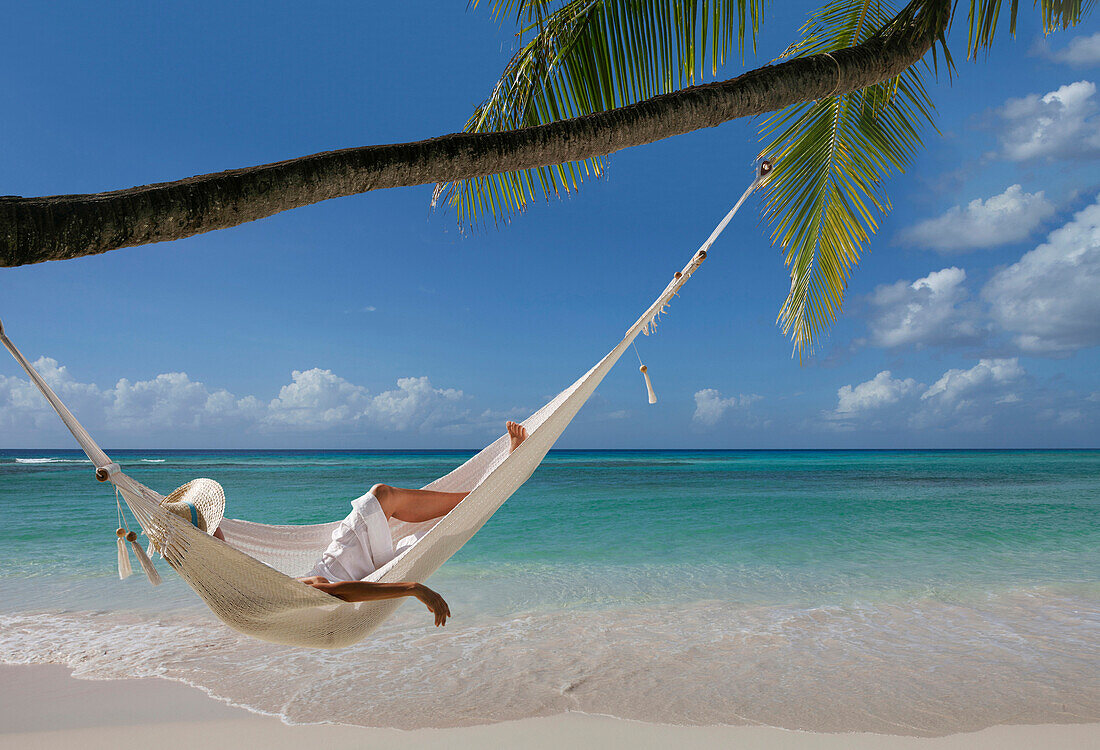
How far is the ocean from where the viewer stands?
2084 millimetres

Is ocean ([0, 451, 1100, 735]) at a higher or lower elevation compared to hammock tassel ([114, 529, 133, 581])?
lower

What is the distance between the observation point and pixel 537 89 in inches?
75.8

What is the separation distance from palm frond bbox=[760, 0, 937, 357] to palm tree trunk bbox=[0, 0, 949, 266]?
69 cm

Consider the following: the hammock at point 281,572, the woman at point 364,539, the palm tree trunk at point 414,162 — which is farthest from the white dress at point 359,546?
the palm tree trunk at point 414,162

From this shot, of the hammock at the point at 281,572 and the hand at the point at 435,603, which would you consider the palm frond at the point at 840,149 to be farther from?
the hand at the point at 435,603

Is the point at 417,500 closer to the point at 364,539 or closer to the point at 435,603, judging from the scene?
the point at 364,539

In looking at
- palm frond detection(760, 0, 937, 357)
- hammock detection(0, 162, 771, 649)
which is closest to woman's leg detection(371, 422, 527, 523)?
hammock detection(0, 162, 771, 649)

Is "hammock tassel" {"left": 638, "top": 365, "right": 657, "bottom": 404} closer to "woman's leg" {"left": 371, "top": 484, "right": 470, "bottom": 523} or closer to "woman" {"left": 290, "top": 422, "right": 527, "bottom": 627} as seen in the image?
"woman" {"left": 290, "top": 422, "right": 527, "bottom": 627}

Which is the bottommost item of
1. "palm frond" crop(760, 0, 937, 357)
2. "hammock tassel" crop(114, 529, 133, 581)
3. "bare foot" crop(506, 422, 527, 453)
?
"hammock tassel" crop(114, 529, 133, 581)

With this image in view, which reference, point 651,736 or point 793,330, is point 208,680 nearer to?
point 651,736

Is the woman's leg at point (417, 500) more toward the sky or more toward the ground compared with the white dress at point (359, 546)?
more toward the sky

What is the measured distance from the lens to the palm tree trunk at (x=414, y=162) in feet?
2.57

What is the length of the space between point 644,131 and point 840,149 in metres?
1.47

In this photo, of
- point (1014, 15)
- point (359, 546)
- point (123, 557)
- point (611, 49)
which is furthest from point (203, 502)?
point (1014, 15)
